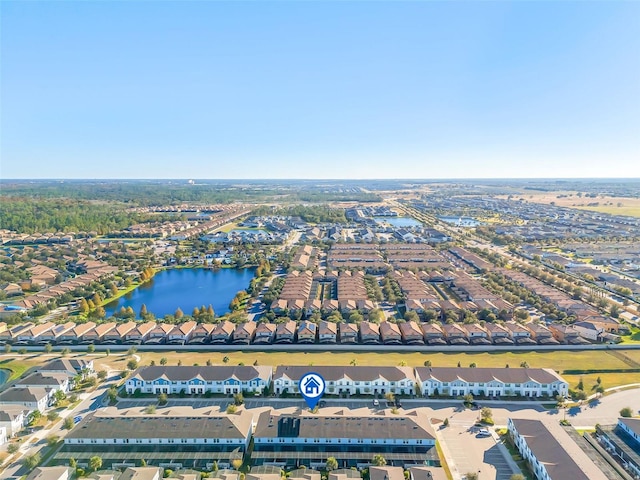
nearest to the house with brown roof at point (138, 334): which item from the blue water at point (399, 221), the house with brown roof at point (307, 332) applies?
the house with brown roof at point (307, 332)

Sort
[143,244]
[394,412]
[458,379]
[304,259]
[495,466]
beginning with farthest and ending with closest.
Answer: [143,244] → [304,259] → [458,379] → [394,412] → [495,466]

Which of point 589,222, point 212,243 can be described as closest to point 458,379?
point 212,243

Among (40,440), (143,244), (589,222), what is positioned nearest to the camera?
(40,440)

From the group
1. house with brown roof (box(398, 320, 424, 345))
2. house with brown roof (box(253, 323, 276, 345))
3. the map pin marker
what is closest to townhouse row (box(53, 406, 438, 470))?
the map pin marker

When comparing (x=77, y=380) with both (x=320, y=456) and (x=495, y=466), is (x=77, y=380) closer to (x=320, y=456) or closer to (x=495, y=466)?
(x=320, y=456)

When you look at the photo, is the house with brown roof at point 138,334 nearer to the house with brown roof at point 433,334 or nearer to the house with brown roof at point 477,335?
the house with brown roof at point 433,334

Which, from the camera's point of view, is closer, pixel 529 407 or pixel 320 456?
pixel 320 456

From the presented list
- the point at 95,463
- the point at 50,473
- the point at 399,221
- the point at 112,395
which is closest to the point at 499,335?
the point at 112,395

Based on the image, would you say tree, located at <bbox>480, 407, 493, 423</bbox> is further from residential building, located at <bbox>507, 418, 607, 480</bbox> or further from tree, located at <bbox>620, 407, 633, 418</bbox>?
tree, located at <bbox>620, 407, 633, 418</bbox>
